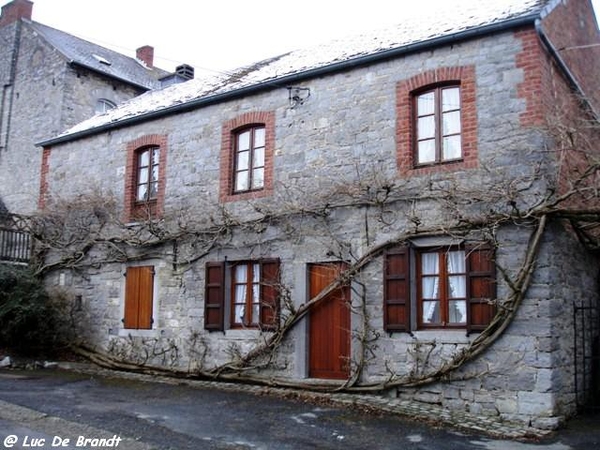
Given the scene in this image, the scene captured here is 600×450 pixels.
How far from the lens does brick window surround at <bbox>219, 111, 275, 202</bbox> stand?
1102 cm

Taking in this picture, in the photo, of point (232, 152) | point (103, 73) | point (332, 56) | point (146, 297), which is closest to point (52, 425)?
point (146, 297)

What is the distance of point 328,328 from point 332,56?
4872 mm

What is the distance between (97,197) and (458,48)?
8.37m

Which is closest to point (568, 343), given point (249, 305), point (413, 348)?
point (413, 348)

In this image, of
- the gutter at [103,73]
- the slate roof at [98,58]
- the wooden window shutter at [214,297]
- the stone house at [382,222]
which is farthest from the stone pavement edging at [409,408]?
the slate roof at [98,58]

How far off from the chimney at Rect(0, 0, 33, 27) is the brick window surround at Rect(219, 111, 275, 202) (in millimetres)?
13844

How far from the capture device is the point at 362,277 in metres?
9.61

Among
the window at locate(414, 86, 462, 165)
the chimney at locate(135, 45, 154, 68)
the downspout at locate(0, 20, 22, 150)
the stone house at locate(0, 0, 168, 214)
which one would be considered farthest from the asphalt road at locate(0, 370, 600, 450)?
the chimney at locate(135, 45, 154, 68)

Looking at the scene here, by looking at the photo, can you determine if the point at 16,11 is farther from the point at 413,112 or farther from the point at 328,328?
the point at 328,328

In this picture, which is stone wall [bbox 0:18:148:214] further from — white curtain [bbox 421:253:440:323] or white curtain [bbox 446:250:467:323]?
white curtain [bbox 446:250:467:323]

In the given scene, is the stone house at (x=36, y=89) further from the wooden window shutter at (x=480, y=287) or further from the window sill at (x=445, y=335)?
the wooden window shutter at (x=480, y=287)

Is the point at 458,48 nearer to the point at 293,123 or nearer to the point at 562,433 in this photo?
the point at 293,123

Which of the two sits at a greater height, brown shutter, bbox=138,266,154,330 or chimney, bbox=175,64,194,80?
chimney, bbox=175,64,194,80

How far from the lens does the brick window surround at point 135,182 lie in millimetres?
12570
